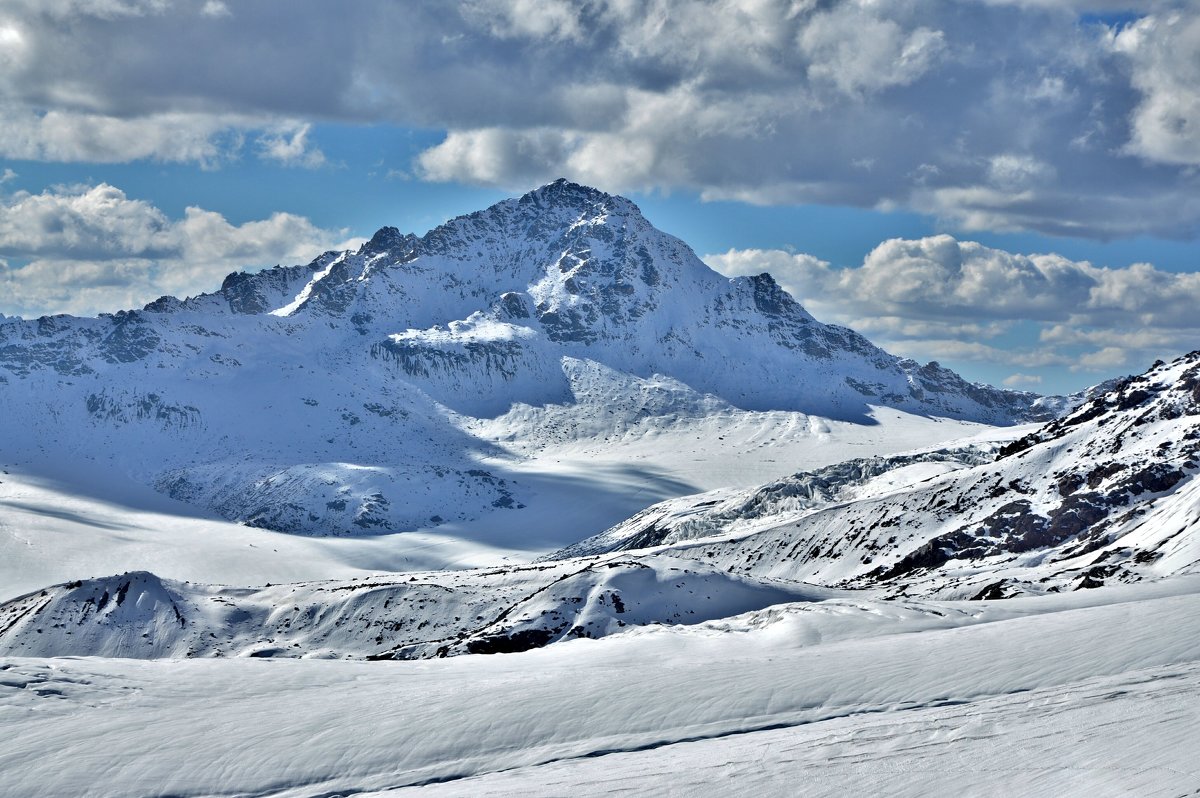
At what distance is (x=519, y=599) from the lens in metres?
135

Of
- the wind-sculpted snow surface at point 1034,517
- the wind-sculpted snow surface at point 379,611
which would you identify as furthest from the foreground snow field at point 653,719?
the wind-sculpted snow surface at point 1034,517

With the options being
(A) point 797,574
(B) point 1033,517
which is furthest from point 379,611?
(B) point 1033,517

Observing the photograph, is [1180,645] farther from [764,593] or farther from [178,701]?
[764,593]

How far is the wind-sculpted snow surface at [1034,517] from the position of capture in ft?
435

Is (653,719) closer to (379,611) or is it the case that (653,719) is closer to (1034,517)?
(379,611)

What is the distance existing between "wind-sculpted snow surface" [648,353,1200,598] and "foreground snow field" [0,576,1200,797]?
62.9m

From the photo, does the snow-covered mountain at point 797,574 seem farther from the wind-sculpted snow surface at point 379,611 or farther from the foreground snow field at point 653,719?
the foreground snow field at point 653,719

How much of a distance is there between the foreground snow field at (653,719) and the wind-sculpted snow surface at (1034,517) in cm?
6285

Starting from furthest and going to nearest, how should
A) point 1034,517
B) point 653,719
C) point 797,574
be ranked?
point 797,574
point 1034,517
point 653,719

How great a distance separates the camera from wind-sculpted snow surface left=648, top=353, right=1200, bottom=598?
133m

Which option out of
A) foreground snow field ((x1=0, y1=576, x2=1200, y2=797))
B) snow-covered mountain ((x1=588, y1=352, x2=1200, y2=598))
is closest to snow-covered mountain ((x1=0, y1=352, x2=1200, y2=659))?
snow-covered mountain ((x1=588, y1=352, x2=1200, y2=598))

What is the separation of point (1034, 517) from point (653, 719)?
121 m

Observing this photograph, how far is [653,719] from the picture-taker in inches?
1924

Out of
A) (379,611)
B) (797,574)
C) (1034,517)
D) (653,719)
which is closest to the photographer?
(653,719)
